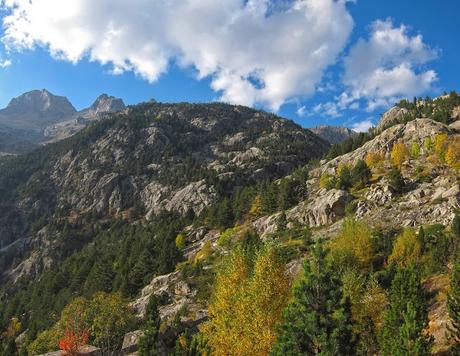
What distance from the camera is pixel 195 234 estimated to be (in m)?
141

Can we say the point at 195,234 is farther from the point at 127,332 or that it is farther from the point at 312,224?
the point at 127,332

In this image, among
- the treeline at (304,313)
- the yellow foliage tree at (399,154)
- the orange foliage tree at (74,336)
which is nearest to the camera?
the treeline at (304,313)

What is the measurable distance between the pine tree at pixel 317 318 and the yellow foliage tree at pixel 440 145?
102 metres

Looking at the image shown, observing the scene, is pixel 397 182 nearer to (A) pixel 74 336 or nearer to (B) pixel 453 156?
(B) pixel 453 156

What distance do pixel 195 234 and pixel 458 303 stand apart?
351ft

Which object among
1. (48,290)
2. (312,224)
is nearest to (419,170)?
(312,224)

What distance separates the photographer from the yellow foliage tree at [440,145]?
118 m

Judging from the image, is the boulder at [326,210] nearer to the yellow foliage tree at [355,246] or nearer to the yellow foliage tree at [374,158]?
the yellow foliage tree at [355,246]

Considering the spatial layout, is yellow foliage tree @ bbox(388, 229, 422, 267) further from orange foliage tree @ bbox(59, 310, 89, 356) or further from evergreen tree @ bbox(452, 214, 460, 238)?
orange foliage tree @ bbox(59, 310, 89, 356)

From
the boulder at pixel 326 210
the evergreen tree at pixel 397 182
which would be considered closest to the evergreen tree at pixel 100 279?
the boulder at pixel 326 210

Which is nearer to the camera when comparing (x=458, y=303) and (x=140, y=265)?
(x=458, y=303)

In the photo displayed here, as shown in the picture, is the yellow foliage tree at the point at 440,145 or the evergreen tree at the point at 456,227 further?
the yellow foliage tree at the point at 440,145

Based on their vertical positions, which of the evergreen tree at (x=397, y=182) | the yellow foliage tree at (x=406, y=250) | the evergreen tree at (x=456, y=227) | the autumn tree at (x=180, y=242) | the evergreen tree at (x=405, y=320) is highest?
the evergreen tree at (x=397, y=182)

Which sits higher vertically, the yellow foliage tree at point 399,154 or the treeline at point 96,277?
the yellow foliage tree at point 399,154
